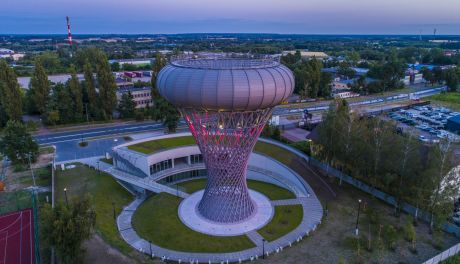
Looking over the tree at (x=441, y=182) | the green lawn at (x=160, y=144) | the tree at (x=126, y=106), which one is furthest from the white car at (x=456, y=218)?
the tree at (x=126, y=106)

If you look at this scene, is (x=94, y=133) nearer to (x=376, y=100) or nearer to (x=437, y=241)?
(x=437, y=241)

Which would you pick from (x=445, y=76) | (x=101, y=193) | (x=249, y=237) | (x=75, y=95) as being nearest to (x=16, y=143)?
(x=101, y=193)

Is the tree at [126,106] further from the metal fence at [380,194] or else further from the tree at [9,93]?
the metal fence at [380,194]

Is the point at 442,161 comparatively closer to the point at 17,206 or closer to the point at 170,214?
the point at 170,214

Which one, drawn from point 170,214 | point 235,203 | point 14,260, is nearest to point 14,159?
point 14,260

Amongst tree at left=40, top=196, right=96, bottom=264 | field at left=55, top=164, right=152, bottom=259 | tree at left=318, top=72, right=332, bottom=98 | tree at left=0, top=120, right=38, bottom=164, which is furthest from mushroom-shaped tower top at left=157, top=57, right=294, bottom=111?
tree at left=318, top=72, right=332, bottom=98

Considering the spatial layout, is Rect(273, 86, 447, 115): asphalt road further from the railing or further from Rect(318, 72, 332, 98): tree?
the railing
